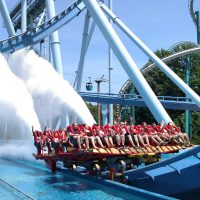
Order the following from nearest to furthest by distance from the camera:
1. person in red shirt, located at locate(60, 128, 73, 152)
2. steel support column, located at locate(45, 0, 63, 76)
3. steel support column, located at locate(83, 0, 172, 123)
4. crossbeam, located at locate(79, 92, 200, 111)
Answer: person in red shirt, located at locate(60, 128, 73, 152), steel support column, located at locate(83, 0, 172, 123), steel support column, located at locate(45, 0, 63, 76), crossbeam, located at locate(79, 92, 200, 111)

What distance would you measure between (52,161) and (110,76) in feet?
44.6

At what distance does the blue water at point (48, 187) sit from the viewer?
787cm

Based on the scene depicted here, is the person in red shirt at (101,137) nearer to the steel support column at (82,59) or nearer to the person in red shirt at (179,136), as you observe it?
the person in red shirt at (179,136)

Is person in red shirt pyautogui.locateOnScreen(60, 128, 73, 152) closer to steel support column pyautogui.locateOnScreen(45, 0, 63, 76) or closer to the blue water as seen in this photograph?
the blue water

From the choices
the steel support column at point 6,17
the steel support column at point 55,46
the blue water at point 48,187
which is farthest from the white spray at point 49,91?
the steel support column at point 6,17

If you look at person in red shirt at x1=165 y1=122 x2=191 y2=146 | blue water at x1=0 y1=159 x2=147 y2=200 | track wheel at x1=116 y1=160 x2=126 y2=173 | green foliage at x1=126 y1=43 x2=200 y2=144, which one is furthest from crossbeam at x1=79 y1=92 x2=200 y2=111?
track wheel at x1=116 y1=160 x2=126 y2=173

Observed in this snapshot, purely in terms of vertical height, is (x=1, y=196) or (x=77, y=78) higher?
(x=77, y=78)

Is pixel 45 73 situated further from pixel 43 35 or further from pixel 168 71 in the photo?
pixel 43 35

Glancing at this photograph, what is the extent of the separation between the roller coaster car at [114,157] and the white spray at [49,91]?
2795 mm

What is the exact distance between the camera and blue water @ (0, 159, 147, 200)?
7.87 m

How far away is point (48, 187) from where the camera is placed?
877 cm

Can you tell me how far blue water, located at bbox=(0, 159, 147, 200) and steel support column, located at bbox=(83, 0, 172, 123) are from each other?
3.35 metres

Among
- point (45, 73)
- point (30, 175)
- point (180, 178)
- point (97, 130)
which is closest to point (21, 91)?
point (45, 73)

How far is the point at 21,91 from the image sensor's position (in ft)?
48.7
